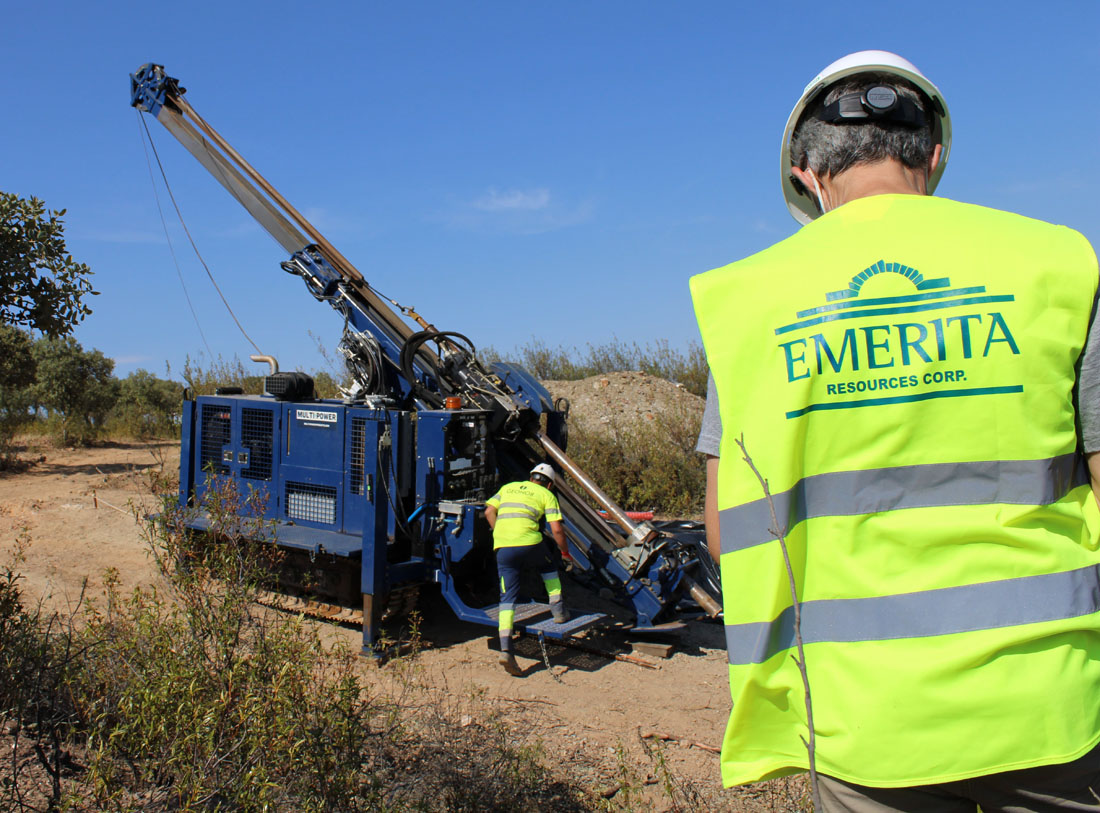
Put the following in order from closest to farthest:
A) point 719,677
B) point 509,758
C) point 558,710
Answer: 1. point 509,758
2. point 558,710
3. point 719,677

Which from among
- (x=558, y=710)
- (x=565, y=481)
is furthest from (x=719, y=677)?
(x=565, y=481)

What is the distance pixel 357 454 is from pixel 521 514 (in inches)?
68.9

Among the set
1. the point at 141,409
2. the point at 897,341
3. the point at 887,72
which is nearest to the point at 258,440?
the point at 887,72

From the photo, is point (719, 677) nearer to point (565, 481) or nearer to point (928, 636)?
point (565, 481)

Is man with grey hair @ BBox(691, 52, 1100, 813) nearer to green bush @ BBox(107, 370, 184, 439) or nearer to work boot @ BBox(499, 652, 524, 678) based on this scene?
work boot @ BBox(499, 652, 524, 678)

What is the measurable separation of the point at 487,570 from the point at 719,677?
259 cm

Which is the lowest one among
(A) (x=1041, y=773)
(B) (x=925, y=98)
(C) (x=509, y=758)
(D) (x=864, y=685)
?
(C) (x=509, y=758)

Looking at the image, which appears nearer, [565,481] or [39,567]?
[565,481]

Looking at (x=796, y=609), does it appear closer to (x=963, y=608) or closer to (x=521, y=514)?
(x=963, y=608)

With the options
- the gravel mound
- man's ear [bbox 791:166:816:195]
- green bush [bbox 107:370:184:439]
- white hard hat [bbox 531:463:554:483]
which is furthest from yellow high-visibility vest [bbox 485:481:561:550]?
green bush [bbox 107:370:184:439]

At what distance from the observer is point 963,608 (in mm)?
1270

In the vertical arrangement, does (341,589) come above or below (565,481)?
below

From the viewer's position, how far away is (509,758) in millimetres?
3875

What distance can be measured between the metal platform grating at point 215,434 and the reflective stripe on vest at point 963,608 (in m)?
7.92
